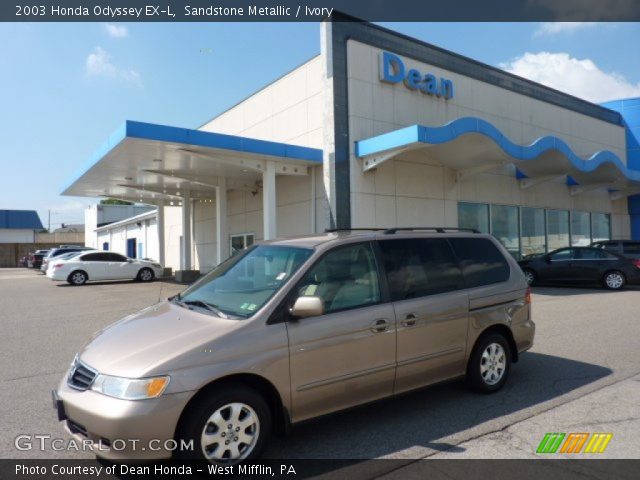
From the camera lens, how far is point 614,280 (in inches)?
613

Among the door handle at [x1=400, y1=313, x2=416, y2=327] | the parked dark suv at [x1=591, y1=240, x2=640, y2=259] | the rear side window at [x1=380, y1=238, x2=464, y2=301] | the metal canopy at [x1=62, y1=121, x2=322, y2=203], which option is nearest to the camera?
the door handle at [x1=400, y1=313, x2=416, y2=327]

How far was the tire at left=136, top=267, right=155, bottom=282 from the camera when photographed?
22.2 m

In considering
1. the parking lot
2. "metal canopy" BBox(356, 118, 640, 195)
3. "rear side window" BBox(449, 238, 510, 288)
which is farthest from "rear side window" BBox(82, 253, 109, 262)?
"rear side window" BBox(449, 238, 510, 288)

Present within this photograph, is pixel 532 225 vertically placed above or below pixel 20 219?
below

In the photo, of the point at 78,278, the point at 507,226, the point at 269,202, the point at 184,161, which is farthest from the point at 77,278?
the point at 507,226

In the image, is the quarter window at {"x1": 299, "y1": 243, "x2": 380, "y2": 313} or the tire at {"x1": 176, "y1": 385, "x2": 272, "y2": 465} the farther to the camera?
the quarter window at {"x1": 299, "y1": 243, "x2": 380, "y2": 313}

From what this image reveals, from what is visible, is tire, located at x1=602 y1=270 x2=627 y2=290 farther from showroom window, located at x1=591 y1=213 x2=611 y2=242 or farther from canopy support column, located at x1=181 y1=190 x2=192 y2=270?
canopy support column, located at x1=181 y1=190 x2=192 y2=270

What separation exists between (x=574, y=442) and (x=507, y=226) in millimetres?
17509

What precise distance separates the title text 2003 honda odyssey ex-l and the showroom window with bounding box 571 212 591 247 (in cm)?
2123

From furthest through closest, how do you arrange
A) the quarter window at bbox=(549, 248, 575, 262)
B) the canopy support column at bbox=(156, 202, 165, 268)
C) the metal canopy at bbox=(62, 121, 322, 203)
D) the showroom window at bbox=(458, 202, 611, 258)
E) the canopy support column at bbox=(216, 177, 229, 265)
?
the canopy support column at bbox=(156, 202, 165, 268)
the showroom window at bbox=(458, 202, 611, 258)
the canopy support column at bbox=(216, 177, 229, 265)
the quarter window at bbox=(549, 248, 575, 262)
the metal canopy at bbox=(62, 121, 322, 203)

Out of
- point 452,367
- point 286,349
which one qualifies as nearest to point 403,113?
point 452,367

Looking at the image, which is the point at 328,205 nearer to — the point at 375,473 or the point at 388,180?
the point at 388,180

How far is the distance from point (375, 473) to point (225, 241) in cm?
1638

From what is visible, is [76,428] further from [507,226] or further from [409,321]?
[507,226]
